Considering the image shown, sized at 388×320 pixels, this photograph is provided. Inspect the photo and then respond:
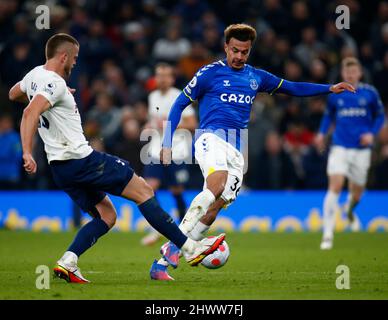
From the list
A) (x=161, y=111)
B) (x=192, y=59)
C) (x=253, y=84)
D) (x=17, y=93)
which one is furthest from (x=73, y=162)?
(x=192, y=59)

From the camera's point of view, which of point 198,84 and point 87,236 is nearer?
point 87,236

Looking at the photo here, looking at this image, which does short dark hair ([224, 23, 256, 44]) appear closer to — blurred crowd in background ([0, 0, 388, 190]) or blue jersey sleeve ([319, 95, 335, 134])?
blue jersey sleeve ([319, 95, 335, 134])

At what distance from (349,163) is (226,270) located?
5.05 m

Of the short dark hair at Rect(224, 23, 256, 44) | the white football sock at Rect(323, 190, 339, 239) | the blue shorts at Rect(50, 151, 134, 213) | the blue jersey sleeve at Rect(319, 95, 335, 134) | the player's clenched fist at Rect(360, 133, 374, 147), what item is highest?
the blue jersey sleeve at Rect(319, 95, 335, 134)

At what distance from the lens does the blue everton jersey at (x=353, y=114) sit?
46.3 feet

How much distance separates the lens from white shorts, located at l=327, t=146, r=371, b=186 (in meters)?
13.9

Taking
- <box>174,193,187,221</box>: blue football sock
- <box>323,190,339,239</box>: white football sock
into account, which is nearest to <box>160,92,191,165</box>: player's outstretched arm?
<box>323,190,339,239</box>: white football sock

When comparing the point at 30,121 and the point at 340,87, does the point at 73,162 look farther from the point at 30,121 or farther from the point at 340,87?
the point at 340,87

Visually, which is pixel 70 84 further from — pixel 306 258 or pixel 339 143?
Result: pixel 306 258

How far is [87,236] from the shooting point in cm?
→ 866

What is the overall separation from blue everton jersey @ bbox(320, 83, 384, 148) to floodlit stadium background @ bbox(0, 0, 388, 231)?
3.31 meters

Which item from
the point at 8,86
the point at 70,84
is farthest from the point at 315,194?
the point at 8,86

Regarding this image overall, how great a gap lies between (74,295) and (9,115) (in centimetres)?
1100
